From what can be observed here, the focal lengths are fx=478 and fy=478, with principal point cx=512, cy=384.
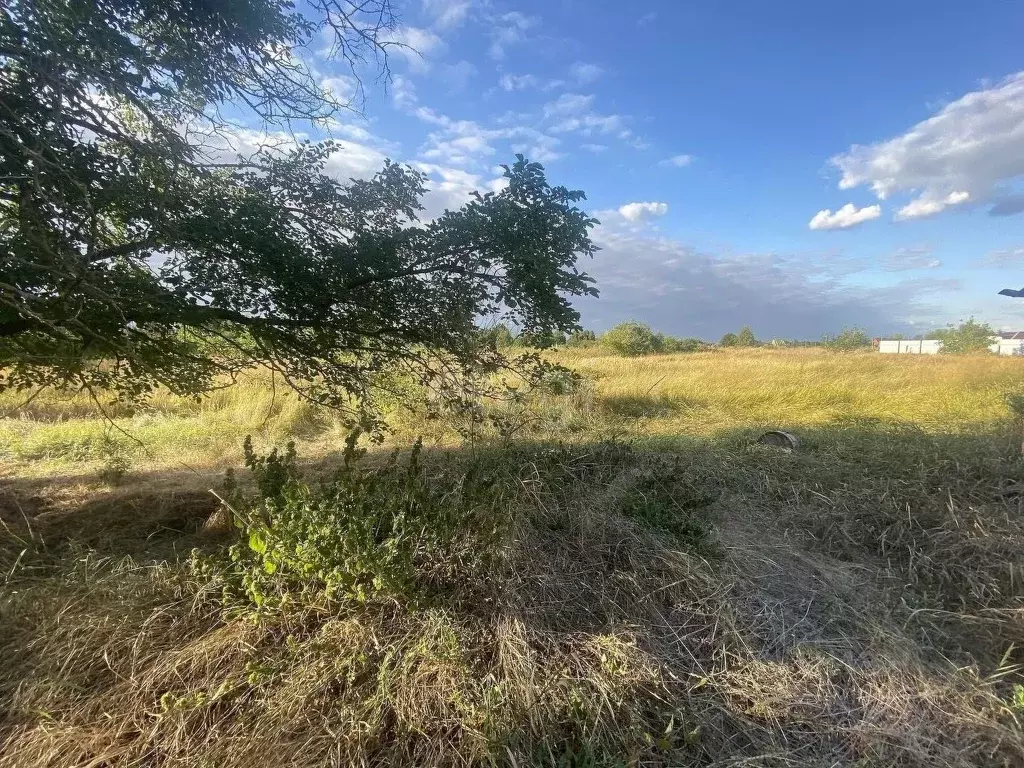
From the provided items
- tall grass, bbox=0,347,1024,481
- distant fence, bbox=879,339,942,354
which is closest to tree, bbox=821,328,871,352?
distant fence, bbox=879,339,942,354

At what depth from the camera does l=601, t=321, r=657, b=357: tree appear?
30.2m

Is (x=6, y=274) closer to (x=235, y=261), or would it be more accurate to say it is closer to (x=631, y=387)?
(x=235, y=261)

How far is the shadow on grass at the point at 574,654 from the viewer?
1936 mm

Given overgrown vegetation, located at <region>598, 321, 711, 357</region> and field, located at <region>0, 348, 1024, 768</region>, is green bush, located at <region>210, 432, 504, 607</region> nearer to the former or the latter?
field, located at <region>0, 348, 1024, 768</region>

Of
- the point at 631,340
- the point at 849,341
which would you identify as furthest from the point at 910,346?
the point at 631,340

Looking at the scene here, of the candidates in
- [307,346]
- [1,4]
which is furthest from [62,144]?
[307,346]

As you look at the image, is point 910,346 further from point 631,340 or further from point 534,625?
point 534,625

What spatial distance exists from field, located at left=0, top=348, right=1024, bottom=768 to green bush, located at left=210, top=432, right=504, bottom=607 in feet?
0.06

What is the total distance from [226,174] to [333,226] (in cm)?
78

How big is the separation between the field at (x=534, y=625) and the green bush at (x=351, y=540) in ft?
0.06

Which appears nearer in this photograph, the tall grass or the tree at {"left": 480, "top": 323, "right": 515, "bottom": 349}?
the tree at {"left": 480, "top": 323, "right": 515, "bottom": 349}

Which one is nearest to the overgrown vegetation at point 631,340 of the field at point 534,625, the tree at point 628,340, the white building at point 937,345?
the tree at point 628,340

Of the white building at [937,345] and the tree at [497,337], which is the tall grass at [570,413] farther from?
the white building at [937,345]

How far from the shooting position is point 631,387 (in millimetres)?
11484
